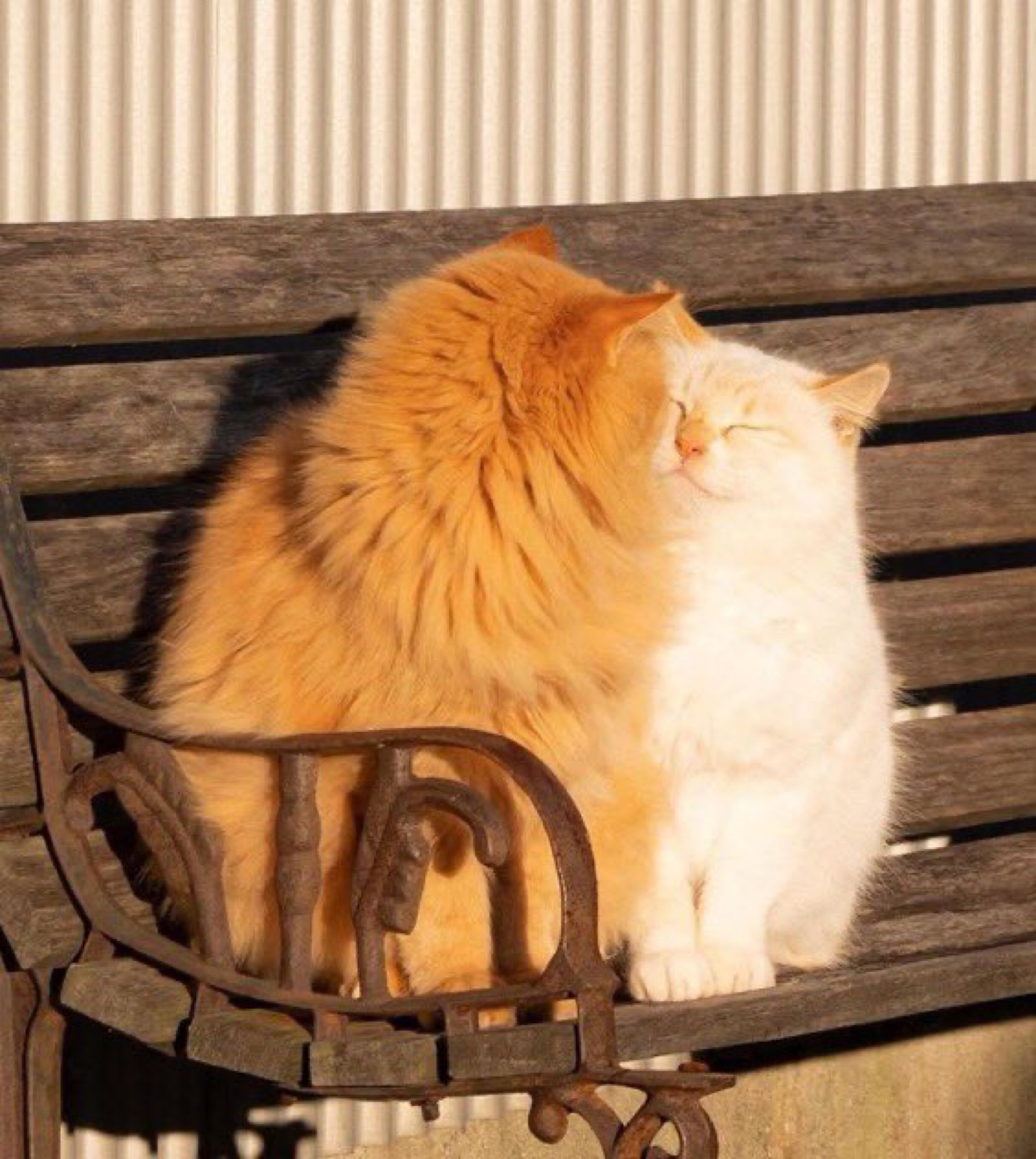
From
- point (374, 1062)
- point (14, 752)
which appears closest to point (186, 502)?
point (14, 752)

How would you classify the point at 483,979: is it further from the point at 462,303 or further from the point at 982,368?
the point at 982,368

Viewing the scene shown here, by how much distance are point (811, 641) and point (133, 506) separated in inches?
49.8

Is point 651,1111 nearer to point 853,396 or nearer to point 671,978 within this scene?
point 671,978

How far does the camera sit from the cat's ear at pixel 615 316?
7.25ft

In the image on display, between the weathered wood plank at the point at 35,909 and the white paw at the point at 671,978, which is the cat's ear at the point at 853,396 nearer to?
the white paw at the point at 671,978

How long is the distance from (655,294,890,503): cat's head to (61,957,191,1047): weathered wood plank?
82 cm

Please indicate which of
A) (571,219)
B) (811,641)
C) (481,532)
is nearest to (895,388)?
(571,219)

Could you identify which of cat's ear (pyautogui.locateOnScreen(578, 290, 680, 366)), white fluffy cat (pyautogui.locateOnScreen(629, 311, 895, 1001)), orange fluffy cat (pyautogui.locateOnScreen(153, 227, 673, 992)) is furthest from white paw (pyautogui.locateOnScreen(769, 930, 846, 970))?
cat's ear (pyautogui.locateOnScreen(578, 290, 680, 366))

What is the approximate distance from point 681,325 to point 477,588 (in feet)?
1.80

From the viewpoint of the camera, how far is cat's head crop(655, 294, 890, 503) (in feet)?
8.38

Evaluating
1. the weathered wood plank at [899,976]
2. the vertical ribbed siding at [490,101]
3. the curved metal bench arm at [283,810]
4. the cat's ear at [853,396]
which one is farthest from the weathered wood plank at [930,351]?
the curved metal bench arm at [283,810]

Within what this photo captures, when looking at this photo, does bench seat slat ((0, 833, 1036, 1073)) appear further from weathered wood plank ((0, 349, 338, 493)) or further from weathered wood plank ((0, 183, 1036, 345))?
weathered wood plank ((0, 183, 1036, 345))

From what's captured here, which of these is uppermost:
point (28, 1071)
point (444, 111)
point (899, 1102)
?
point (444, 111)

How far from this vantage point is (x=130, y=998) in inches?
93.6
